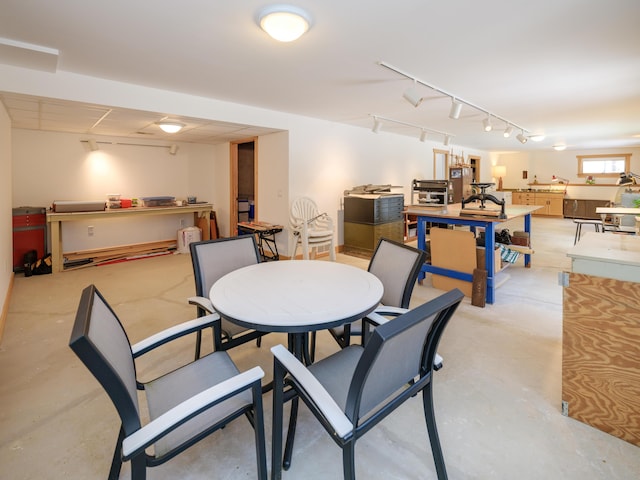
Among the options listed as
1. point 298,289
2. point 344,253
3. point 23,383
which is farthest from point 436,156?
point 23,383

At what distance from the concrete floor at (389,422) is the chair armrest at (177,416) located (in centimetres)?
58

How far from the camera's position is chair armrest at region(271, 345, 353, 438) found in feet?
3.45

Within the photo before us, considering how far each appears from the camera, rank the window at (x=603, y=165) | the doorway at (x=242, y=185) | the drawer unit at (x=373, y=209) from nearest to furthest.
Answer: the drawer unit at (x=373, y=209) → the doorway at (x=242, y=185) → the window at (x=603, y=165)

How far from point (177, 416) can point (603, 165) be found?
13668 millimetres

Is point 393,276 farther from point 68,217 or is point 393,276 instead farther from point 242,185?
point 242,185

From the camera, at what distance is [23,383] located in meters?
2.08

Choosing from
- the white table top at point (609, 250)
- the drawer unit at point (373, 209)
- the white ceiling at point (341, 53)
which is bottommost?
the white table top at point (609, 250)

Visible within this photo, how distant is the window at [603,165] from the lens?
33.0ft

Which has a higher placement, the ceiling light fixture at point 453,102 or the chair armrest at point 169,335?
the ceiling light fixture at point 453,102

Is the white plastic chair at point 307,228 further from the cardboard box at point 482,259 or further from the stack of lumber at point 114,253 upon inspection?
the stack of lumber at point 114,253

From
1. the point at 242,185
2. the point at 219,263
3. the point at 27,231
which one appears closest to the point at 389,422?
the point at 219,263

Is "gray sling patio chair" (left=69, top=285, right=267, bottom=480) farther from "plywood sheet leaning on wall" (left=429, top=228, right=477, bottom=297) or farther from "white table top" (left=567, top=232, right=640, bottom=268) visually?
"plywood sheet leaning on wall" (left=429, top=228, right=477, bottom=297)

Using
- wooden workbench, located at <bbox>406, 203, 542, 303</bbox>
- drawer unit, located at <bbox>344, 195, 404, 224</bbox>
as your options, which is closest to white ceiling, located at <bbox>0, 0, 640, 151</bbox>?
wooden workbench, located at <bbox>406, 203, 542, 303</bbox>

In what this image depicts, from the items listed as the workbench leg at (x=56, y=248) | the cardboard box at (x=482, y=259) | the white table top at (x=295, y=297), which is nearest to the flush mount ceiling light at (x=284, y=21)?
the white table top at (x=295, y=297)
